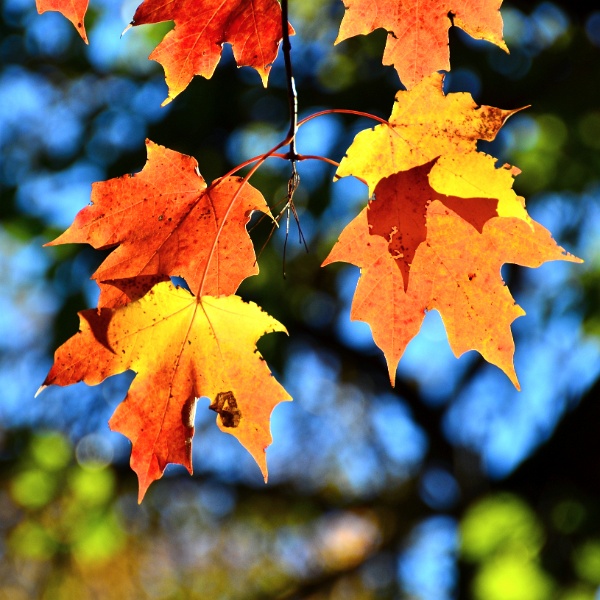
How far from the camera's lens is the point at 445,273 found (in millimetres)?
923

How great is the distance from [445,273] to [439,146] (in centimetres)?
17

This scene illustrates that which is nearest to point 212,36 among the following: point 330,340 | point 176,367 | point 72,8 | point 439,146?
point 72,8

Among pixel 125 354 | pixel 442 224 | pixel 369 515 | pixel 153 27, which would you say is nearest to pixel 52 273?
pixel 153 27

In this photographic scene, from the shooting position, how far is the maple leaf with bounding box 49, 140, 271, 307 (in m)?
0.90

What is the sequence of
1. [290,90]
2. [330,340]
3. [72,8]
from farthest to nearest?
[330,340]
[72,8]
[290,90]

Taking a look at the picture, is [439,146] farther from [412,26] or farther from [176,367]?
[176,367]

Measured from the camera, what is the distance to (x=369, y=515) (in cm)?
500

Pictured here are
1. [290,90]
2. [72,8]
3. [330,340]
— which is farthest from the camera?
[330,340]

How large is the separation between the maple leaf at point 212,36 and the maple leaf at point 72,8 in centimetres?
10

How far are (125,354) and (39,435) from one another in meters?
3.08

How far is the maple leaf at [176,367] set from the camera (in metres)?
0.91

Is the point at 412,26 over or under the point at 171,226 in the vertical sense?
over

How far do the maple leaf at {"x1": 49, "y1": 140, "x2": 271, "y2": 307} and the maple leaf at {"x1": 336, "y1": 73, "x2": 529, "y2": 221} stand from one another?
0.54 ft

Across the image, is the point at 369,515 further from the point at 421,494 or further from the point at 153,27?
the point at 153,27
